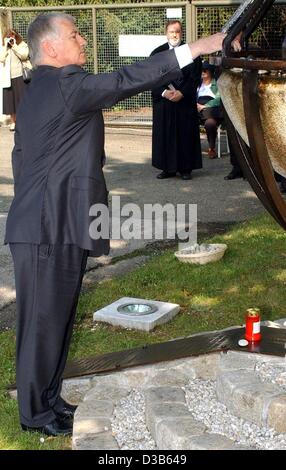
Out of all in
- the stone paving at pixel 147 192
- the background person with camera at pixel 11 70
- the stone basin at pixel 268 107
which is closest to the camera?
the stone basin at pixel 268 107

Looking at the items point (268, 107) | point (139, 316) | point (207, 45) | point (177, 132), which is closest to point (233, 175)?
point (177, 132)

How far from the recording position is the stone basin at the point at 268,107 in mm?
3576

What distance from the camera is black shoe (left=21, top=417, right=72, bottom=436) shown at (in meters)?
4.36

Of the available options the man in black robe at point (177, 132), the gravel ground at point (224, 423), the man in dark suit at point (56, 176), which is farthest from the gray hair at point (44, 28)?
the man in black robe at point (177, 132)

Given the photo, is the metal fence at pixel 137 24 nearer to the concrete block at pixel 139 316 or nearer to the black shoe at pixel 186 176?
the black shoe at pixel 186 176

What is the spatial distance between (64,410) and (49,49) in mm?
1894

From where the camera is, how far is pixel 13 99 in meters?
14.4

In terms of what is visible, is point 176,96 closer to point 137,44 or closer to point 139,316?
point 137,44

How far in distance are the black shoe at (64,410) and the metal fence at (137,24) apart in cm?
1091

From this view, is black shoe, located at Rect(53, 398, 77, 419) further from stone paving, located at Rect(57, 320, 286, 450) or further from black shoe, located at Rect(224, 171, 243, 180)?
black shoe, located at Rect(224, 171, 243, 180)

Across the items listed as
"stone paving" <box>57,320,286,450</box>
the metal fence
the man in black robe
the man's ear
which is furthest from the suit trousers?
the metal fence

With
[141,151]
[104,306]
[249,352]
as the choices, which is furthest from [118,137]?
[249,352]

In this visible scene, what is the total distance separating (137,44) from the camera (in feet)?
49.9
